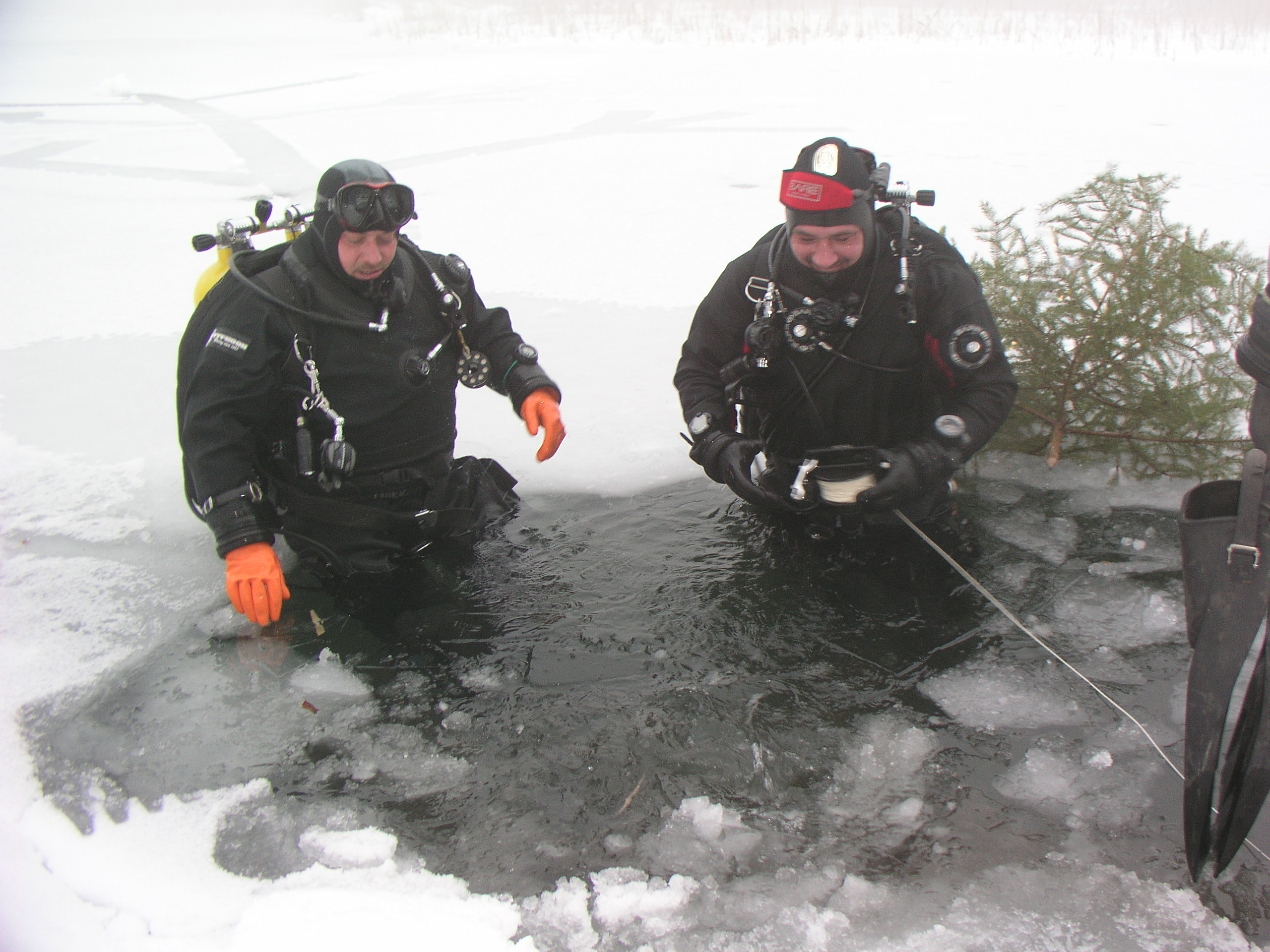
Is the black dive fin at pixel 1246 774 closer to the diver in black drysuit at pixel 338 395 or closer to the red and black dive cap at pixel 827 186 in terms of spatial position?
the red and black dive cap at pixel 827 186

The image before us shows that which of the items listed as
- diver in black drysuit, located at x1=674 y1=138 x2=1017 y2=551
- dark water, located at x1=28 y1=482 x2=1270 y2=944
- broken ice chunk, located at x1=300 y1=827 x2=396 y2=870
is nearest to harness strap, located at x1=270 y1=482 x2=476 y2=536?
dark water, located at x1=28 y1=482 x2=1270 y2=944

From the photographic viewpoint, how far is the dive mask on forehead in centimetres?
260

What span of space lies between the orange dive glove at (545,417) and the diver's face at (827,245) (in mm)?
995

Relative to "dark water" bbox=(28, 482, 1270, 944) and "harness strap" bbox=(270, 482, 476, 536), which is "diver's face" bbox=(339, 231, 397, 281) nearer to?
"harness strap" bbox=(270, 482, 476, 536)

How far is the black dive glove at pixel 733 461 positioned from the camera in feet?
9.51

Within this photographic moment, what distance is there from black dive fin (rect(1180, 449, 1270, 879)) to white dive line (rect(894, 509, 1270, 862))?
0.09 metres

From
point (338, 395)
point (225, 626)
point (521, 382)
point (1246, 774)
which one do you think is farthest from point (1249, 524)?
point (225, 626)

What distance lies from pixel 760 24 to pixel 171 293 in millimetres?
20181

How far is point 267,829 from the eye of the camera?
2154 millimetres

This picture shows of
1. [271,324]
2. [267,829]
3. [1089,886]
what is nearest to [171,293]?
[271,324]

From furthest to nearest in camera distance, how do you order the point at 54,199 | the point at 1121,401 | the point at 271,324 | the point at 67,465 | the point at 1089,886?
1. the point at 54,199
2. the point at 67,465
3. the point at 1121,401
4. the point at 271,324
5. the point at 1089,886

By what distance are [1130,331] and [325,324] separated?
2.89 metres

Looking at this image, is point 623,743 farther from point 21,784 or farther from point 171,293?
point 171,293

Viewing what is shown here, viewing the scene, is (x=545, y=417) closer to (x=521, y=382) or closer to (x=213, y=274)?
(x=521, y=382)
